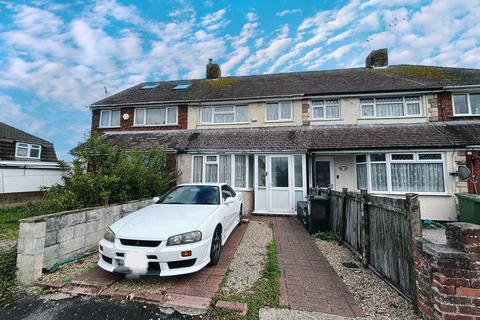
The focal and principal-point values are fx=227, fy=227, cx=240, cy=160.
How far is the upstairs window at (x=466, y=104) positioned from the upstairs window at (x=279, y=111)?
7522mm

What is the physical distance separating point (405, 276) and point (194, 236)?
317cm

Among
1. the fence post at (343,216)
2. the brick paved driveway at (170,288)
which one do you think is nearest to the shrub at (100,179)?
the brick paved driveway at (170,288)

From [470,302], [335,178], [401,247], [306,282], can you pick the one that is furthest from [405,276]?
[335,178]

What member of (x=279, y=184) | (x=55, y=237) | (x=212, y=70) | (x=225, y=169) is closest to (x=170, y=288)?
(x=55, y=237)

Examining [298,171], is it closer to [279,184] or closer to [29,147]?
[279,184]

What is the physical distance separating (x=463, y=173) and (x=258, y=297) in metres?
10.2

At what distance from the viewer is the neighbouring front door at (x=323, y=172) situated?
10.9 metres

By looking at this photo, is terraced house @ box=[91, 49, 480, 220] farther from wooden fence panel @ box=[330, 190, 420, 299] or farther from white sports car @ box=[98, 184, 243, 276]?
white sports car @ box=[98, 184, 243, 276]

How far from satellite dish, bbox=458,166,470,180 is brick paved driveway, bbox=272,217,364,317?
7327mm

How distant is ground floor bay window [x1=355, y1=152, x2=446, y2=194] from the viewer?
937 cm

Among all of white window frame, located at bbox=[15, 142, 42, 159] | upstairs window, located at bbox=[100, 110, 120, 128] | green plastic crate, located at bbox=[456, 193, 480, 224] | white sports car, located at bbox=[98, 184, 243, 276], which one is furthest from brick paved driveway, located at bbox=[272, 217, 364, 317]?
white window frame, located at bbox=[15, 142, 42, 159]

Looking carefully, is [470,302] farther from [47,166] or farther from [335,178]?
[47,166]

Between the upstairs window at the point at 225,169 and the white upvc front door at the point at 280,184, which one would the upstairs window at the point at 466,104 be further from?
the upstairs window at the point at 225,169

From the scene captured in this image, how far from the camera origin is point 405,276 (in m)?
3.25
